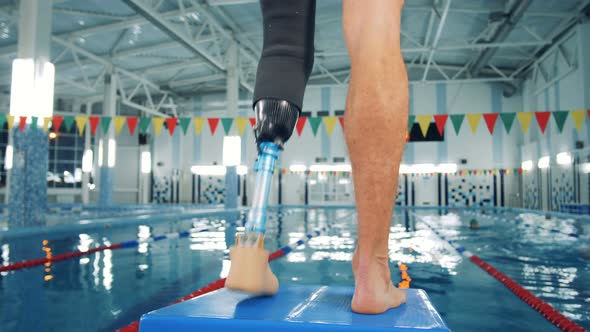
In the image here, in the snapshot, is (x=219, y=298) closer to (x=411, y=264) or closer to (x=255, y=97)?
(x=255, y=97)

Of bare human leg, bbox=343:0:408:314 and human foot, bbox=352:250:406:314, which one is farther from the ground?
bare human leg, bbox=343:0:408:314

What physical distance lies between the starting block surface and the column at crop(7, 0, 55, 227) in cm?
770

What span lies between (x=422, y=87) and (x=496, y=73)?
10.9ft

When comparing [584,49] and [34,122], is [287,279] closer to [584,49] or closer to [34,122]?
[34,122]

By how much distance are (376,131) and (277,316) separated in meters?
0.50

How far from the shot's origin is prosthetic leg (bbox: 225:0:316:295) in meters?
1.10

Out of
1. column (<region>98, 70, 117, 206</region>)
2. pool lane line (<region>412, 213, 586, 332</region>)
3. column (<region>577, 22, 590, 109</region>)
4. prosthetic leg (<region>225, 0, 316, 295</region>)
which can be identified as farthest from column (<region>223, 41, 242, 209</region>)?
prosthetic leg (<region>225, 0, 316, 295</region>)

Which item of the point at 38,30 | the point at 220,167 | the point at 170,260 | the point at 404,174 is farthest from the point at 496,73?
the point at 170,260

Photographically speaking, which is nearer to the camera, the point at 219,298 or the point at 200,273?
the point at 219,298

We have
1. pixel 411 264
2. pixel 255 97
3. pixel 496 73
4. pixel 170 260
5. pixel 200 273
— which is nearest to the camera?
pixel 255 97

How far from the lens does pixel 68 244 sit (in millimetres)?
5297

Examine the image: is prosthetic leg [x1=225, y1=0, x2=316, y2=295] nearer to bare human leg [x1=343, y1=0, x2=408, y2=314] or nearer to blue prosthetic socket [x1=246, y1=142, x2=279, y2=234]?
blue prosthetic socket [x1=246, y1=142, x2=279, y2=234]

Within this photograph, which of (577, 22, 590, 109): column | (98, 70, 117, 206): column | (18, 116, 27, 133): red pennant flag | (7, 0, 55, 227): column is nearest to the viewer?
(7, 0, 55, 227): column

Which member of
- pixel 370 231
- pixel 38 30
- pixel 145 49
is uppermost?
pixel 145 49
